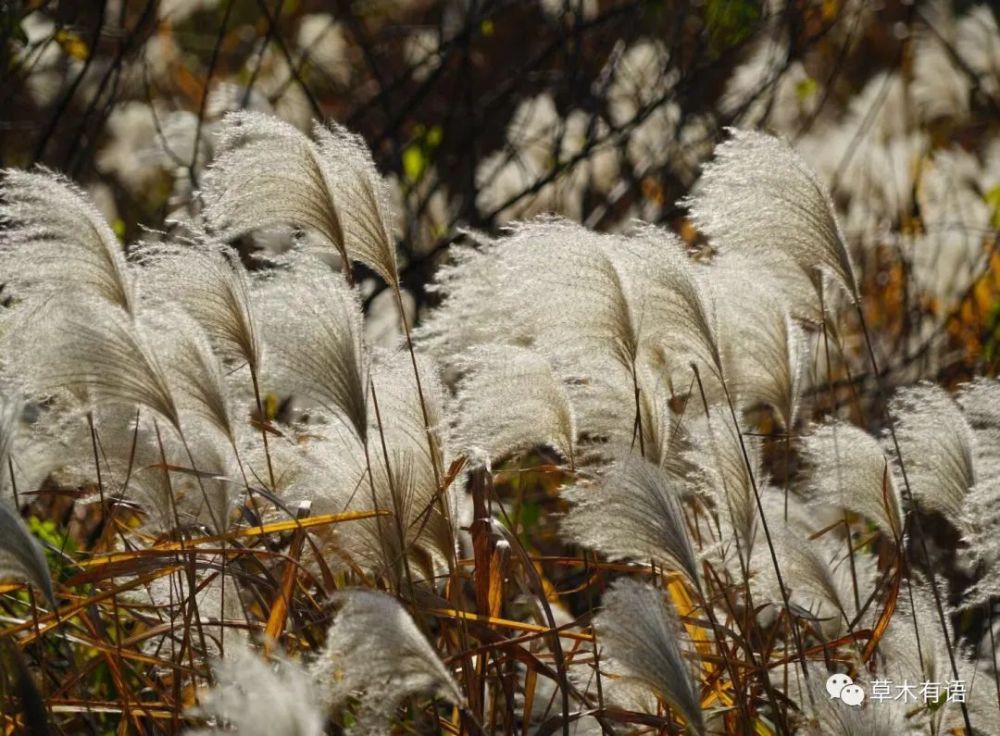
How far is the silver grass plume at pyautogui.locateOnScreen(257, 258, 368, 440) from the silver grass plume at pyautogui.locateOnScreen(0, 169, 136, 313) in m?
0.24

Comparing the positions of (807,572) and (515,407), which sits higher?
(515,407)

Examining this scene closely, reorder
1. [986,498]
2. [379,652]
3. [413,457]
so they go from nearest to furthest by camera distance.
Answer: [379,652] → [413,457] → [986,498]

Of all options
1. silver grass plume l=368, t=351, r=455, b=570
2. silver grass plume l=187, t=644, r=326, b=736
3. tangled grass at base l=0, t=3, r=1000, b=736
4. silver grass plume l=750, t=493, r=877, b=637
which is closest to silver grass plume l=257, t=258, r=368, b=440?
tangled grass at base l=0, t=3, r=1000, b=736

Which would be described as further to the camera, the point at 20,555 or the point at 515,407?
the point at 515,407

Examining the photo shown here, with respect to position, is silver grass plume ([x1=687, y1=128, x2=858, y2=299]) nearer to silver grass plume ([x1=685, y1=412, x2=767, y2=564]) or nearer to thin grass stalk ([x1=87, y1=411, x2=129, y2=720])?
silver grass plume ([x1=685, y1=412, x2=767, y2=564])

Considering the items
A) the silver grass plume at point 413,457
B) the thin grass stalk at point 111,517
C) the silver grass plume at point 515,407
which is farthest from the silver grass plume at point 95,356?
the silver grass plume at point 515,407

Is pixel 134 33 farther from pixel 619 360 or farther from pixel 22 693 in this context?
pixel 22 693

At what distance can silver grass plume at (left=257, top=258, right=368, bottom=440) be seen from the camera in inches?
77.2

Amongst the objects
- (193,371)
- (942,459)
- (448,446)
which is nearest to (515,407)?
(448,446)

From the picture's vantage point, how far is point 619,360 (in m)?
2.15

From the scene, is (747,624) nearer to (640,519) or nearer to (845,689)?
(845,689)

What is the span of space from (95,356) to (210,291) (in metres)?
0.23

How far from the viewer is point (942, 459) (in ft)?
7.73

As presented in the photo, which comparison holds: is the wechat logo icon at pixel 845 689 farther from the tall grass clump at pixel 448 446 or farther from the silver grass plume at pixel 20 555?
the silver grass plume at pixel 20 555
